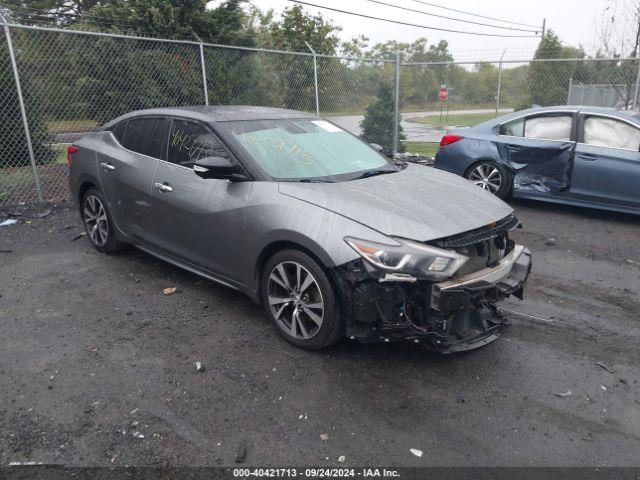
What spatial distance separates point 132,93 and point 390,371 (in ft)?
27.1

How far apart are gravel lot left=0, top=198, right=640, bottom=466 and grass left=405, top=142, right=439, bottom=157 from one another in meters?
9.19

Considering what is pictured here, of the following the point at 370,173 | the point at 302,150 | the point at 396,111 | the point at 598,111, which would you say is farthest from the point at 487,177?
the point at 396,111

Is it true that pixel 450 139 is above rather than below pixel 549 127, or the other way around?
below

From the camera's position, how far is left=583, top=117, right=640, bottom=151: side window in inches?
267

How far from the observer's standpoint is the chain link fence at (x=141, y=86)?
8312mm

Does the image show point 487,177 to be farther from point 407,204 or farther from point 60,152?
point 60,152

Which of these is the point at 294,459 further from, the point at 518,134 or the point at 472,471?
the point at 518,134

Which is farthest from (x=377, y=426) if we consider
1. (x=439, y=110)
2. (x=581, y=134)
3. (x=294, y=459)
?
(x=439, y=110)

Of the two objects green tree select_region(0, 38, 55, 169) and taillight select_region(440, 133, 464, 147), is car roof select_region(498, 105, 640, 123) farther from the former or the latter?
green tree select_region(0, 38, 55, 169)

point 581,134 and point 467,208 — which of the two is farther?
point 581,134

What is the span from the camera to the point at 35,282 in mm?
5031

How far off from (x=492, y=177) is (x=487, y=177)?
2.8 inches

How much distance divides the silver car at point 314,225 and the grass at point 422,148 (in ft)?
30.1

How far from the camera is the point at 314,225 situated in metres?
3.43
